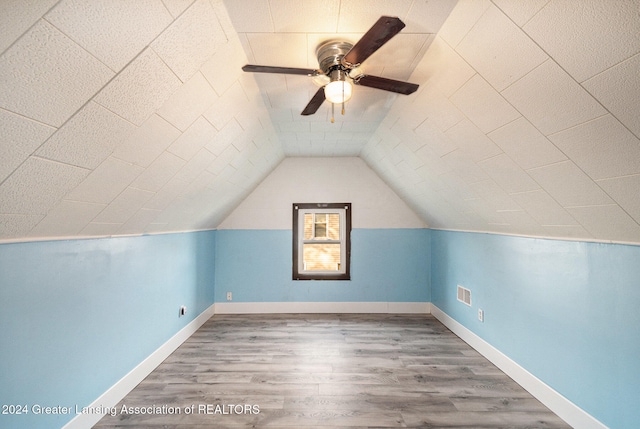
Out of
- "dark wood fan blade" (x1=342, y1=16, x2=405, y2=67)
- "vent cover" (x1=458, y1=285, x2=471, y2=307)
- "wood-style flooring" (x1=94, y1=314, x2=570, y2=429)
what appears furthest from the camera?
"vent cover" (x1=458, y1=285, x2=471, y2=307)

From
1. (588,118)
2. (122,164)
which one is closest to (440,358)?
(588,118)

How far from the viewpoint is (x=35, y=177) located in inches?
51.3

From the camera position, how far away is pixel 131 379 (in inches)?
97.8

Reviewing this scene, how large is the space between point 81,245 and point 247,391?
1758 millimetres

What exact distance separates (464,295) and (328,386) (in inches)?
83.6

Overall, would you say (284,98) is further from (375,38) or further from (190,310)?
(190,310)

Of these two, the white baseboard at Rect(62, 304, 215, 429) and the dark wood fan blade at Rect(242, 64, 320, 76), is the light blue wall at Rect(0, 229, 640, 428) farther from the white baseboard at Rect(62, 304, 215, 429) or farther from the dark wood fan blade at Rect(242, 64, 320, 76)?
the dark wood fan blade at Rect(242, 64, 320, 76)

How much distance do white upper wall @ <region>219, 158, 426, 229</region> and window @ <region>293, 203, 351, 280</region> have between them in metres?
0.13

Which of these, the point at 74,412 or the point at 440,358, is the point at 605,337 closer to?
the point at 440,358

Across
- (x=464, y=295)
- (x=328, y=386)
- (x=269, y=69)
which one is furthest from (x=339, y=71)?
(x=464, y=295)

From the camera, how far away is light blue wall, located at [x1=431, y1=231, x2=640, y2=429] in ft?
Result: 5.76

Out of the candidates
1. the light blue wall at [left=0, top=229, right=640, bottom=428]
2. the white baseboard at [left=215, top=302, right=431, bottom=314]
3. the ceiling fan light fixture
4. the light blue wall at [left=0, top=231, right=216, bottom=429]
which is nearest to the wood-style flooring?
the light blue wall at [left=0, top=229, right=640, bottom=428]

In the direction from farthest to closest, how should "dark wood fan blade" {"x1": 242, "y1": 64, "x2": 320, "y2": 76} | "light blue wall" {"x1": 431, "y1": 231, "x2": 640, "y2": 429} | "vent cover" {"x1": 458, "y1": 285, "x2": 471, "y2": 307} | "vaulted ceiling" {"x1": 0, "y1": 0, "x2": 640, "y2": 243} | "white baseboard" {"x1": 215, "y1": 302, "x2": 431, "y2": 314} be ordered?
"white baseboard" {"x1": 215, "y1": 302, "x2": 431, "y2": 314}, "vent cover" {"x1": 458, "y1": 285, "x2": 471, "y2": 307}, "light blue wall" {"x1": 431, "y1": 231, "x2": 640, "y2": 429}, "dark wood fan blade" {"x1": 242, "y1": 64, "x2": 320, "y2": 76}, "vaulted ceiling" {"x1": 0, "y1": 0, "x2": 640, "y2": 243}

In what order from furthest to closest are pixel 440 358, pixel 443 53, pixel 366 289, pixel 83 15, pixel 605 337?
pixel 366 289, pixel 440 358, pixel 605 337, pixel 443 53, pixel 83 15
